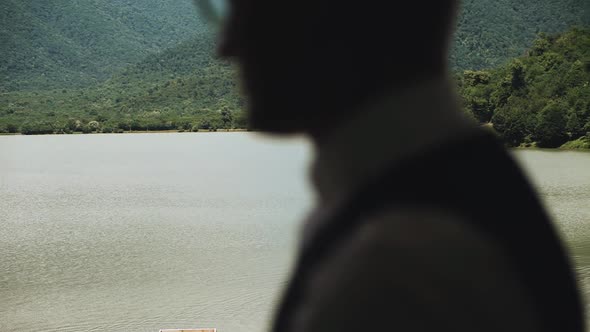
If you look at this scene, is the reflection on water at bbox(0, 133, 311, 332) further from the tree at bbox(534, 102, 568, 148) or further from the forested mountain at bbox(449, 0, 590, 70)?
the forested mountain at bbox(449, 0, 590, 70)

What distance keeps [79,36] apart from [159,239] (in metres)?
80.4

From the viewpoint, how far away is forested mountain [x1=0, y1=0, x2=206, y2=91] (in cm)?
7812

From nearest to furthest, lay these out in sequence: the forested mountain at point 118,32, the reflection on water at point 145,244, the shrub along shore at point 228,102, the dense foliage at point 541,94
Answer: the reflection on water at point 145,244 < the dense foliage at point 541,94 < the shrub along shore at point 228,102 < the forested mountain at point 118,32

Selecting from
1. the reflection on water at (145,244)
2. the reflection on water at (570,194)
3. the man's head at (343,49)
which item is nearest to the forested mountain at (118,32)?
the reflection on water at (570,194)

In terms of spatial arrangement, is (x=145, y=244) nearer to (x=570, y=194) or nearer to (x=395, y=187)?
(x=570, y=194)

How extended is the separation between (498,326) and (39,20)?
94393 mm

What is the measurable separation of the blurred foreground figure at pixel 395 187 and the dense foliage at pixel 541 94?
108 ft

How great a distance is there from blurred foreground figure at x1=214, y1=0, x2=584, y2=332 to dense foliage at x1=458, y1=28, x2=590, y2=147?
33053 mm

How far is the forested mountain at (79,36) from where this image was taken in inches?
3076

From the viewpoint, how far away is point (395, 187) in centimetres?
35

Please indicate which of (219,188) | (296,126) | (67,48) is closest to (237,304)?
(296,126)

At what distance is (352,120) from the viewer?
1.24 feet

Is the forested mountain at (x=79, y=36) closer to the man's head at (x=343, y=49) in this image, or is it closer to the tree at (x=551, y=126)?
the tree at (x=551, y=126)

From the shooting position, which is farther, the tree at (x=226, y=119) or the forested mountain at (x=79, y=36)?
the forested mountain at (x=79, y=36)
